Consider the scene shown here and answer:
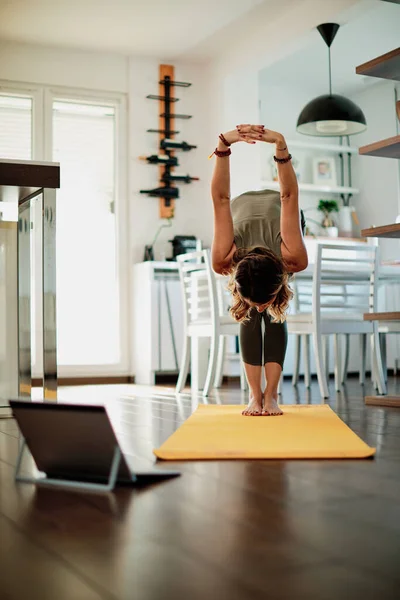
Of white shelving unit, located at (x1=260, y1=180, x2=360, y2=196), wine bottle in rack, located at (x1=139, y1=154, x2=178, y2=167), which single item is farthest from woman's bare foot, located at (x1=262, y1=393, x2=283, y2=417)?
white shelving unit, located at (x1=260, y1=180, x2=360, y2=196)

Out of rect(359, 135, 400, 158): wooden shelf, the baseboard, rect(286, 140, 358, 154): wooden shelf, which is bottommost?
the baseboard

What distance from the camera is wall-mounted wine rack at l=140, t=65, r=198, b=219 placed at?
657 centimetres

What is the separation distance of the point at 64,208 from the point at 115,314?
99 centimetres

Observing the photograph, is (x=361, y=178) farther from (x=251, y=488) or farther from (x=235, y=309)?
(x=251, y=488)

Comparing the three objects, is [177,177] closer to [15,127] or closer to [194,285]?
[15,127]

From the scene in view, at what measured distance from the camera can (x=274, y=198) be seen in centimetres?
323

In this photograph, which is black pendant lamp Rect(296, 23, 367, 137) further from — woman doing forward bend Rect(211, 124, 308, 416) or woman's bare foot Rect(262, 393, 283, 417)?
woman's bare foot Rect(262, 393, 283, 417)

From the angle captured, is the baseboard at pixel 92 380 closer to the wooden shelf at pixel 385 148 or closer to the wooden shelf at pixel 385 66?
the wooden shelf at pixel 385 148

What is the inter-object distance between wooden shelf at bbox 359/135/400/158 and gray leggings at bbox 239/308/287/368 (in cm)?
119

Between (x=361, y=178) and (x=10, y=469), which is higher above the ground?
(x=361, y=178)

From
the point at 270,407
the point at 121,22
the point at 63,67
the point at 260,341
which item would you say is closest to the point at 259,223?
the point at 260,341

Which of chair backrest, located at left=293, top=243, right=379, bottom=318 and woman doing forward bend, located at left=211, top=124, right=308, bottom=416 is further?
chair backrest, located at left=293, top=243, right=379, bottom=318

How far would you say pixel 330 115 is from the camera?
5.56m

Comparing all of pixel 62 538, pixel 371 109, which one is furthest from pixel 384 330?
pixel 62 538
